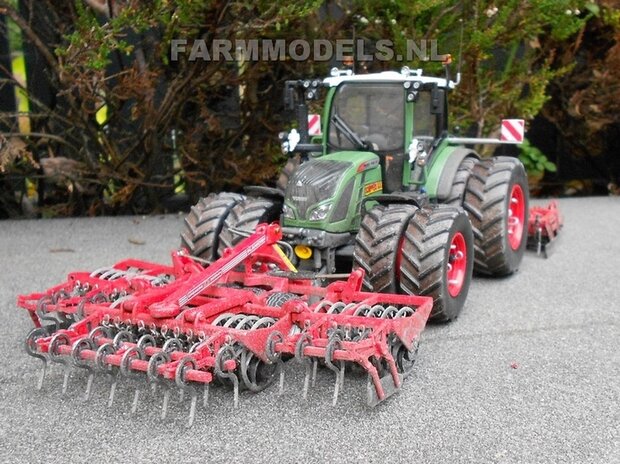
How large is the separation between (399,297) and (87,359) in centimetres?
166

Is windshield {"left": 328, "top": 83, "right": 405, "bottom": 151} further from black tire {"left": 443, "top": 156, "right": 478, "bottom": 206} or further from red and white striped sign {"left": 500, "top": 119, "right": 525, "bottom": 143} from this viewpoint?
red and white striped sign {"left": 500, "top": 119, "right": 525, "bottom": 143}

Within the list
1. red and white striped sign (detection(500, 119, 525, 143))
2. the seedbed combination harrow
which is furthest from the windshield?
red and white striped sign (detection(500, 119, 525, 143))

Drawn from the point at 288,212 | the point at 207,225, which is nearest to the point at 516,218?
the point at 288,212

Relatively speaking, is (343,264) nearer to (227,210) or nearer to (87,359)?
(227,210)

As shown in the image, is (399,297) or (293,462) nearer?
(293,462)

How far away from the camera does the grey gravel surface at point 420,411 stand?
128 inches

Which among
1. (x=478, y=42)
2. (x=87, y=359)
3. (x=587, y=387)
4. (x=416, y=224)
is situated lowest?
(x=587, y=387)

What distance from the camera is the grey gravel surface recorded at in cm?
325

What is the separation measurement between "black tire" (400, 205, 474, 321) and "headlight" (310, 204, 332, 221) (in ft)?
1.74

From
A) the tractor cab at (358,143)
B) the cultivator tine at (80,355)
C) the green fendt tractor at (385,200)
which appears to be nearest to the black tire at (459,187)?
the green fendt tractor at (385,200)

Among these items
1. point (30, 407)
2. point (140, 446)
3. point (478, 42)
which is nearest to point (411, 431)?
point (140, 446)

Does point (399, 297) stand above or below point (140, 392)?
above

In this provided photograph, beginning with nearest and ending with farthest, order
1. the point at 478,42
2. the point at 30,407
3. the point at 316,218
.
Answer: the point at 30,407 → the point at 316,218 → the point at 478,42

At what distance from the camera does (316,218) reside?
486cm
